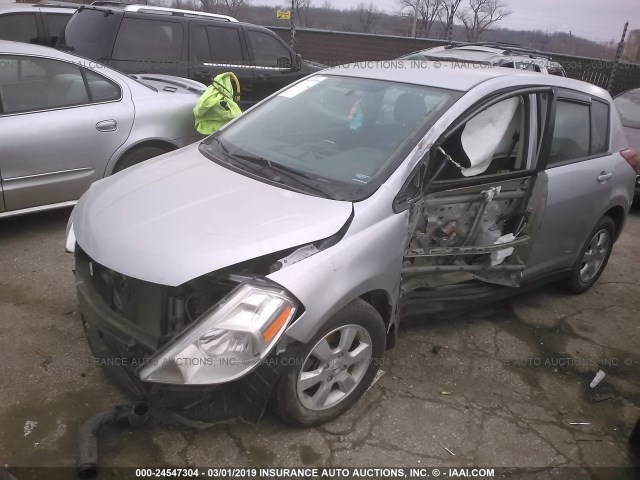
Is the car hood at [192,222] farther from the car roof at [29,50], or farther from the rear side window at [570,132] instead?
the car roof at [29,50]

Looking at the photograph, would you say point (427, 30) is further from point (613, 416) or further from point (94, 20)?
point (613, 416)

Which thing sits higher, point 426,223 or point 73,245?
point 426,223

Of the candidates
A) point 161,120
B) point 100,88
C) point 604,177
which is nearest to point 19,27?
point 100,88

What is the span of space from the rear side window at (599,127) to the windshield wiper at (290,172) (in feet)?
7.58

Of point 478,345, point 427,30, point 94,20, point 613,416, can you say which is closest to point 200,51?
point 94,20

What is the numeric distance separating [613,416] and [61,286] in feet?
11.8

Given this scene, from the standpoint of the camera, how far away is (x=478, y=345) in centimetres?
346

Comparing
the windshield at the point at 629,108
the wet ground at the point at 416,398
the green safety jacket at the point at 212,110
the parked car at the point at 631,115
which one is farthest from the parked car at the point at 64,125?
the windshield at the point at 629,108

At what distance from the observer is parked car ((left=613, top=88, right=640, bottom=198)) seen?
7.05m

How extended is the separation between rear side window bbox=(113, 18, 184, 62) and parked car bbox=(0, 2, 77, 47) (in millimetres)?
1659

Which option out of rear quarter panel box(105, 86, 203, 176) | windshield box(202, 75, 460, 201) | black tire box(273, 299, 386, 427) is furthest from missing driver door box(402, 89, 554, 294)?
rear quarter panel box(105, 86, 203, 176)

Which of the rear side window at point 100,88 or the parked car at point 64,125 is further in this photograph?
the rear side window at point 100,88

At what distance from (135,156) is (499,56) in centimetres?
577

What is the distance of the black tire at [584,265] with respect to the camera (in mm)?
4012
